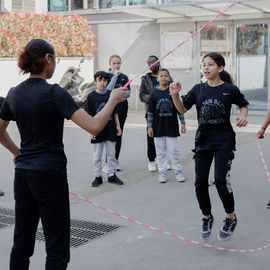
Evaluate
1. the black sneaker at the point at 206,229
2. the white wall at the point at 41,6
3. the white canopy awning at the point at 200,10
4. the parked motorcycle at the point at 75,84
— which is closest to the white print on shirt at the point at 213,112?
the black sneaker at the point at 206,229

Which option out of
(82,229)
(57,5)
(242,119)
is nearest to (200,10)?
(57,5)

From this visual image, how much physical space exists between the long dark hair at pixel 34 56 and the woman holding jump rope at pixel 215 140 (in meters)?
1.79

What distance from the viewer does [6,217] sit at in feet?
20.2

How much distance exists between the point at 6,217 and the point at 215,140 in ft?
8.45

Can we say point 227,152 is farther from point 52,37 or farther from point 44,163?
point 52,37

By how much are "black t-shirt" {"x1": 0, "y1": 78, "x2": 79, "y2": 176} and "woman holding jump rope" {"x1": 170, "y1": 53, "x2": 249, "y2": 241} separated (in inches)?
71.5

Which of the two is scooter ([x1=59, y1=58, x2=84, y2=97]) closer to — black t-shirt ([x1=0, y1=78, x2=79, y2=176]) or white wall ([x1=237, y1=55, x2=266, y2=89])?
white wall ([x1=237, y1=55, x2=266, y2=89])

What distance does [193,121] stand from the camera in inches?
607

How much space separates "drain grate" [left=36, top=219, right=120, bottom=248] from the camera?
5.23m

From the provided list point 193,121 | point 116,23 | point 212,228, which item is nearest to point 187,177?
point 212,228

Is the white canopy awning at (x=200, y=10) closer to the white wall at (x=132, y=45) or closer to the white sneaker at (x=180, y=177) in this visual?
the white wall at (x=132, y=45)

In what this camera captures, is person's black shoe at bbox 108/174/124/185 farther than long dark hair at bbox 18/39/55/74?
Yes

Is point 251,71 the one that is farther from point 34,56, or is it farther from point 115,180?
point 34,56

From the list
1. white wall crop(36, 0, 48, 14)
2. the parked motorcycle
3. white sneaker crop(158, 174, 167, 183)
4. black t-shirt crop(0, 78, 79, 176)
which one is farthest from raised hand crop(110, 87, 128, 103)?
white wall crop(36, 0, 48, 14)
